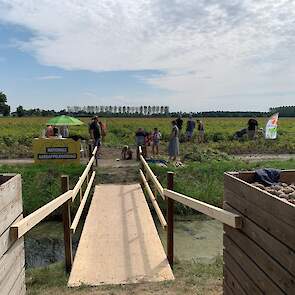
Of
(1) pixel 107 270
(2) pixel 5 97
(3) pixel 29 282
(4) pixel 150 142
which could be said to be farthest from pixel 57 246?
(2) pixel 5 97

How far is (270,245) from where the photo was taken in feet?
9.65

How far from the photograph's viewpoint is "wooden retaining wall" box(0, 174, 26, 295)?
10.9 feet

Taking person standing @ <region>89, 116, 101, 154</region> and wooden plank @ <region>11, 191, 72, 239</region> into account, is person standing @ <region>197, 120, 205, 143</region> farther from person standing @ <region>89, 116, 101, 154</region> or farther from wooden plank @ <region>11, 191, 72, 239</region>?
wooden plank @ <region>11, 191, 72, 239</region>

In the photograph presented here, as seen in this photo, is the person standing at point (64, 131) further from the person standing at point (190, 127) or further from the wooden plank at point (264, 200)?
the wooden plank at point (264, 200)

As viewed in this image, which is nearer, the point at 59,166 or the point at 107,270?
the point at 107,270

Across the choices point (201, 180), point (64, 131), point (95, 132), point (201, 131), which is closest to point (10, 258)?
point (201, 180)

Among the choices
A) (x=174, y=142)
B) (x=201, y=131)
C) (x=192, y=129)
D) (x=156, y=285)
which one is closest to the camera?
(x=156, y=285)

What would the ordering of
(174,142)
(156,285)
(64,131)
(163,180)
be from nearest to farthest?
(156,285)
(163,180)
(174,142)
(64,131)

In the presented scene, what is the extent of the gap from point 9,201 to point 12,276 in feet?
2.08

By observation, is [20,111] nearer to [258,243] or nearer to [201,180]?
[201,180]

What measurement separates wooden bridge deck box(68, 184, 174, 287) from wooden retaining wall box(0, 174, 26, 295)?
1.41 m

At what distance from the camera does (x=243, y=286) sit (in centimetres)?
350

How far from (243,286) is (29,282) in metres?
3.59

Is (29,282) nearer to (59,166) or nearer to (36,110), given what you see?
(59,166)
